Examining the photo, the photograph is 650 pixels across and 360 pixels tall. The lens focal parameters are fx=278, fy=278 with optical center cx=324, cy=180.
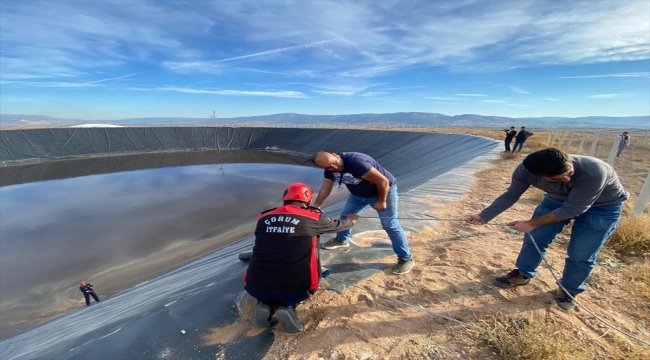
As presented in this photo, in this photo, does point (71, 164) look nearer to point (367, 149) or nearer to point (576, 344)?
point (367, 149)

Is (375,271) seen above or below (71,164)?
above

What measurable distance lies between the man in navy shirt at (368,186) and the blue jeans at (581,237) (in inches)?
56.1

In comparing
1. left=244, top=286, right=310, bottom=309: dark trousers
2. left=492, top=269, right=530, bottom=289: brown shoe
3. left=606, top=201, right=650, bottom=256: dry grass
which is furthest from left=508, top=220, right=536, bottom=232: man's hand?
left=606, top=201, right=650, bottom=256: dry grass

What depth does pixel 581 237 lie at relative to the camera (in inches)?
105

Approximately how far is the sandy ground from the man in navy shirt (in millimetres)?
418

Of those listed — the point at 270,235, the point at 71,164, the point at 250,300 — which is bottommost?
the point at 71,164

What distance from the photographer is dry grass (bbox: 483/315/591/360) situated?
214 cm

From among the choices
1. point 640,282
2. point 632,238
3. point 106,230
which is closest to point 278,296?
point 640,282

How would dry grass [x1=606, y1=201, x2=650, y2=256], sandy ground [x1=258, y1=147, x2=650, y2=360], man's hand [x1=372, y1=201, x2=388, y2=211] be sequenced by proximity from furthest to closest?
dry grass [x1=606, y1=201, x2=650, y2=256]
man's hand [x1=372, y1=201, x2=388, y2=211]
sandy ground [x1=258, y1=147, x2=650, y2=360]

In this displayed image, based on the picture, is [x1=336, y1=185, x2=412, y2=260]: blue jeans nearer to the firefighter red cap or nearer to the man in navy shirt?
the man in navy shirt

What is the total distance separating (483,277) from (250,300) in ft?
→ 9.23

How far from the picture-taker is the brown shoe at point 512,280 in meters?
3.17

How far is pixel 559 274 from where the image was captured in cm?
344

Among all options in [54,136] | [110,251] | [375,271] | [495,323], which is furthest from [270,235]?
[54,136]
